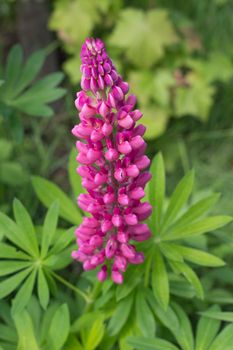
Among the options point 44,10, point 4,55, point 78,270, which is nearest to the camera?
point 78,270

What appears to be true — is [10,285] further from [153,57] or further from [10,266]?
[153,57]

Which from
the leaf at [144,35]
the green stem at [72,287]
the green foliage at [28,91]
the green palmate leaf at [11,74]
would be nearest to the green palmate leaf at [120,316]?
the green stem at [72,287]

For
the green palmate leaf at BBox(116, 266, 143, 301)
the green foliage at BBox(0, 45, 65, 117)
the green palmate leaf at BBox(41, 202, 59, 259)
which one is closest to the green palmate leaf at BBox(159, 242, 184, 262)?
the green palmate leaf at BBox(116, 266, 143, 301)

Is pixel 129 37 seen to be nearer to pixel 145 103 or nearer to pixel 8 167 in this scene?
pixel 145 103

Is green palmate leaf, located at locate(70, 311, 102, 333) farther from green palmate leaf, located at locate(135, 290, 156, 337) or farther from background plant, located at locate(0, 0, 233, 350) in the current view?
green palmate leaf, located at locate(135, 290, 156, 337)

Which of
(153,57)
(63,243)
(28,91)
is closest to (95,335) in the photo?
(63,243)

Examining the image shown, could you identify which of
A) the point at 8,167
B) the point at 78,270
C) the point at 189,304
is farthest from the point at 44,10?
the point at 189,304
